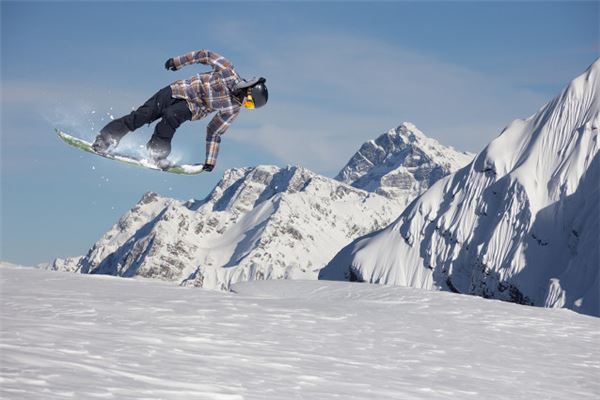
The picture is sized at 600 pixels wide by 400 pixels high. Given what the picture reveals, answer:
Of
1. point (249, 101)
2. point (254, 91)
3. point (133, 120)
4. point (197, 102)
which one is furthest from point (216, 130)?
point (133, 120)

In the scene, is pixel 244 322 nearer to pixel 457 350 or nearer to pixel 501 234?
pixel 457 350

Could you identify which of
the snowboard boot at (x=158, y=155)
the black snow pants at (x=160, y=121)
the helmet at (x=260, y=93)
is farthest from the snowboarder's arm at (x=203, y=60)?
the snowboard boot at (x=158, y=155)

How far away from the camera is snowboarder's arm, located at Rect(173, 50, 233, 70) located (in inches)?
516

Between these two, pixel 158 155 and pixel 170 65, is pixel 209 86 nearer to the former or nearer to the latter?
pixel 170 65

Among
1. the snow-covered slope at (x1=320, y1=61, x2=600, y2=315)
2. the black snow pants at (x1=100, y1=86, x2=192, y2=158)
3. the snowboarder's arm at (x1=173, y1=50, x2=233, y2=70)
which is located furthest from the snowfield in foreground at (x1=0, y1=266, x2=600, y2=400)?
the snow-covered slope at (x1=320, y1=61, x2=600, y2=315)

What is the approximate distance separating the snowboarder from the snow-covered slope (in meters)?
75.3

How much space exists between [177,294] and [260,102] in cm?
389

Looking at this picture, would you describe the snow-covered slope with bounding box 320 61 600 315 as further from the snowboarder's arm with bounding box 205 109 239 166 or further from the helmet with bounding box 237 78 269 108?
the helmet with bounding box 237 78 269 108

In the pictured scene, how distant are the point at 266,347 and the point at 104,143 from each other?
23.9 feet

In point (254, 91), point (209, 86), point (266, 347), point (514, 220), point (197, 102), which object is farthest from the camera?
point (514, 220)

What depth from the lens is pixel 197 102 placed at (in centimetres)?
1332

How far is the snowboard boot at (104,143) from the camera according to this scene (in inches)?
556

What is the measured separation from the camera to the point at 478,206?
108m

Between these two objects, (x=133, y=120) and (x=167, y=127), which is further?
(x=133, y=120)
